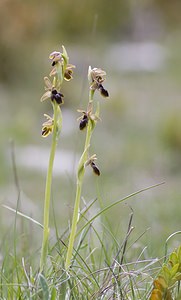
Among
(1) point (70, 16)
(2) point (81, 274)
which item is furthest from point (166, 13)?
(2) point (81, 274)

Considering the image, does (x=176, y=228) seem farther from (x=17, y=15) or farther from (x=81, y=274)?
(x=17, y=15)

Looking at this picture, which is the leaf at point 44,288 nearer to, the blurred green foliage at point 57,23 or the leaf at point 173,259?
the leaf at point 173,259

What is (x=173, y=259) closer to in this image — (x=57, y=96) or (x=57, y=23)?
(x=57, y=96)

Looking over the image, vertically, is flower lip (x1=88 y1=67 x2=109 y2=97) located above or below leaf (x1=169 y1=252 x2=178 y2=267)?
above

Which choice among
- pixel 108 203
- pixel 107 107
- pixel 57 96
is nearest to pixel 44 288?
pixel 57 96

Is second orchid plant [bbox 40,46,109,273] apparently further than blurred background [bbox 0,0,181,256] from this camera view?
No

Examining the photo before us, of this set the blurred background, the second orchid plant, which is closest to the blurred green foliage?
the blurred background

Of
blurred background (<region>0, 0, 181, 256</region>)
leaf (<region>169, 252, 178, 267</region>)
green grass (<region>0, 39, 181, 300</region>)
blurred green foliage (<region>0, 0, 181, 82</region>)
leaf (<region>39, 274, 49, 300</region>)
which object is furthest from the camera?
blurred green foliage (<region>0, 0, 181, 82</region>)

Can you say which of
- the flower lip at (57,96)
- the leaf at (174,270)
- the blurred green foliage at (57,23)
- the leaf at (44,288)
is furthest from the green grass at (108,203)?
the blurred green foliage at (57,23)

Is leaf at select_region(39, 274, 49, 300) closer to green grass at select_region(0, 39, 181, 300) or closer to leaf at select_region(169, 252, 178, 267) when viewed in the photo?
green grass at select_region(0, 39, 181, 300)
